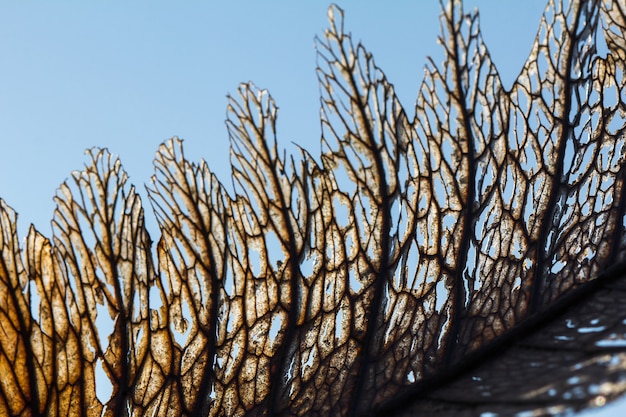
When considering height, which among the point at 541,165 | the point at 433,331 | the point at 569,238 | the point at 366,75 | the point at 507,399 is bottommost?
the point at 507,399

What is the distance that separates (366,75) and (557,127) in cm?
65

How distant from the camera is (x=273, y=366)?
1.70 m

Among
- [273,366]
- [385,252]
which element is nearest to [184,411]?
[273,366]

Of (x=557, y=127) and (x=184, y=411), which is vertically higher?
(x=557, y=127)

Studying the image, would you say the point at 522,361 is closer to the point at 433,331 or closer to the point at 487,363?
the point at 487,363

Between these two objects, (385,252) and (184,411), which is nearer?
(184,411)

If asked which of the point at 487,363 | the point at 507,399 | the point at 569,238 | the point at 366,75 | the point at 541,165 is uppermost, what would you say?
the point at 366,75

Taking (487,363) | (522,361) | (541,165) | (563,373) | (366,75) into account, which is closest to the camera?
(563,373)

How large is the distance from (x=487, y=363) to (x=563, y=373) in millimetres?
563

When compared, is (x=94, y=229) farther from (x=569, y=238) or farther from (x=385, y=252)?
(x=569, y=238)

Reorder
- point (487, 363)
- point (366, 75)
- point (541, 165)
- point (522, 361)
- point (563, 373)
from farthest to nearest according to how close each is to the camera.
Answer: point (541, 165) → point (366, 75) → point (487, 363) → point (522, 361) → point (563, 373)

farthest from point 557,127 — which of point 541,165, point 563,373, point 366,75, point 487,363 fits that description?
point 563,373

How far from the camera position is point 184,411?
166cm

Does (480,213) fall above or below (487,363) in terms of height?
above
